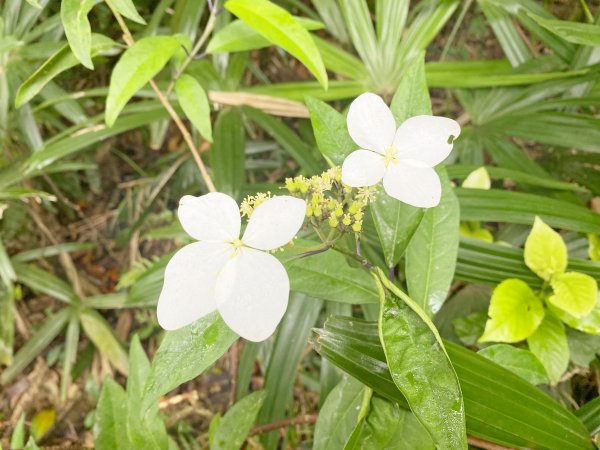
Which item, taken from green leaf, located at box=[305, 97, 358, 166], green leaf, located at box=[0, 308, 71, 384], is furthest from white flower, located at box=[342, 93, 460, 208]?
green leaf, located at box=[0, 308, 71, 384]

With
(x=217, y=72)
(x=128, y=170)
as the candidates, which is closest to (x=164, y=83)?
(x=217, y=72)

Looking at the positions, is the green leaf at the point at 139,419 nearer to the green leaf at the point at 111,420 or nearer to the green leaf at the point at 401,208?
the green leaf at the point at 111,420

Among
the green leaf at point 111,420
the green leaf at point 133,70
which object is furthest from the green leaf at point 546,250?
the green leaf at point 111,420

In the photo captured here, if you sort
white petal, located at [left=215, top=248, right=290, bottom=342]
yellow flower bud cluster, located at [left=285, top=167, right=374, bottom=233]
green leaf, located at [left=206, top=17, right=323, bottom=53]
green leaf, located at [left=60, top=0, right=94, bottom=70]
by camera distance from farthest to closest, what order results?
1. green leaf, located at [left=206, top=17, right=323, bottom=53]
2. green leaf, located at [left=60, top=0, right=94, bottom=70]
3. yellow flower bud cluster, located at [left=285, top=167, right=374, bottom=233]
4. white petal, located at [left=215, top=248, right=290, bottom=342]

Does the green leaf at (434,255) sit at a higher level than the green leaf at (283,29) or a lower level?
lower

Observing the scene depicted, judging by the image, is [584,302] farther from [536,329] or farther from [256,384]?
[256,384]

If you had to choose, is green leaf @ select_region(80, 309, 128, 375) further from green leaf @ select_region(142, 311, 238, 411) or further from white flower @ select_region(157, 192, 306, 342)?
white flower @ select_region(157, 192, 306, 342)
